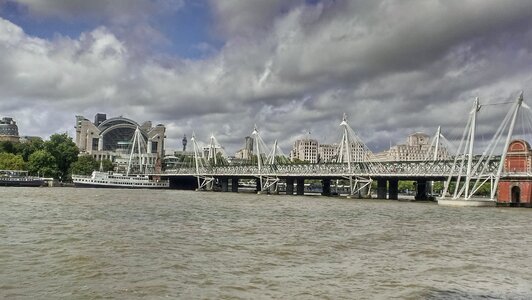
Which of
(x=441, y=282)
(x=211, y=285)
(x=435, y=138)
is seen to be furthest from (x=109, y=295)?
(x=435, y=138)

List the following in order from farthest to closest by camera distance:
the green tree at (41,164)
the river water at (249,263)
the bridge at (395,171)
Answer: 1. the green tree at (41,164)
2. the bridge at (395,171)
3. the river water at (249,263)

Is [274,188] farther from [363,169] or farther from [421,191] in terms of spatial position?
[421,191]

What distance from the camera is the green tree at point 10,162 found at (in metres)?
173

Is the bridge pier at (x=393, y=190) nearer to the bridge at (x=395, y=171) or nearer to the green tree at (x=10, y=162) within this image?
the bridge at (x=395, y=171)

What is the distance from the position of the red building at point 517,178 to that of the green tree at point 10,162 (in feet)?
509

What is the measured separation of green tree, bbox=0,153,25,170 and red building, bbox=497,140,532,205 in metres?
155

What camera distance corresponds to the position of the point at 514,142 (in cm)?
10100

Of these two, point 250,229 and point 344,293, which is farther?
point 250,229

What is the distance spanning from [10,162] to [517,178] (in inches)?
6303

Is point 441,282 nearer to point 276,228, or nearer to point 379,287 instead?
point 379,287

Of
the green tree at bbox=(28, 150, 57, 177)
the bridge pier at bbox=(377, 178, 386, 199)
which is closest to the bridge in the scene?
the bridge pier at bbox=(377, 178, 386, 199)

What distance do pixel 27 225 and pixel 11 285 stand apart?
21.1 m

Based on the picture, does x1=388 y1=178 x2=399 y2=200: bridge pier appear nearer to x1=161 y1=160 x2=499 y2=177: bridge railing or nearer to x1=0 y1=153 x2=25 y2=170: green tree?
x1=161 y1=160 x2=499 y2=177: bridge railing

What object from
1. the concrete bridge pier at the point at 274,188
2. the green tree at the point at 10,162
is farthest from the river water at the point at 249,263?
the green tree at the point at 10,162
